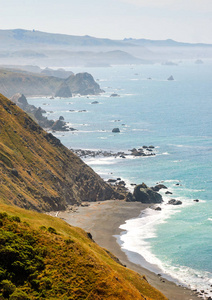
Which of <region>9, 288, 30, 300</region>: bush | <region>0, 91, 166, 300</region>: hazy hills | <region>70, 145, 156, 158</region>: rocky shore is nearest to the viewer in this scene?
<region>9, 288, 30, 300</region>: bush

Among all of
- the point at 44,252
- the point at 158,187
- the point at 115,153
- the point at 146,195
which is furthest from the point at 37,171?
the point at 44,252

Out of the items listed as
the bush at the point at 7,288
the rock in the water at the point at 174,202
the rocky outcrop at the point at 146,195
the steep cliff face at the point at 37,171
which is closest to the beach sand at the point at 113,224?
the rocky outcrop at the point at 146,195

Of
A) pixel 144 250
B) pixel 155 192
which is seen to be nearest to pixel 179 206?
pixel 155 192

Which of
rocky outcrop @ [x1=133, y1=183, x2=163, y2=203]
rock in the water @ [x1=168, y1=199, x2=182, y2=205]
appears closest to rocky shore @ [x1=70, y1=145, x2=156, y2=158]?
rocky outcrop @ [x1=133, y1=183, x2=163, y2=203]

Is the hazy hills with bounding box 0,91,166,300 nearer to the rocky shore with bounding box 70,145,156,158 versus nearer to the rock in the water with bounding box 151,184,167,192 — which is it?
the rock in the water with bounding box 151,184,167,192

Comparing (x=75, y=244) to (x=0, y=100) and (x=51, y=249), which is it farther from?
(x=0, y=100)

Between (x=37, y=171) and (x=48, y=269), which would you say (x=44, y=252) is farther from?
(x=37, y=171)
